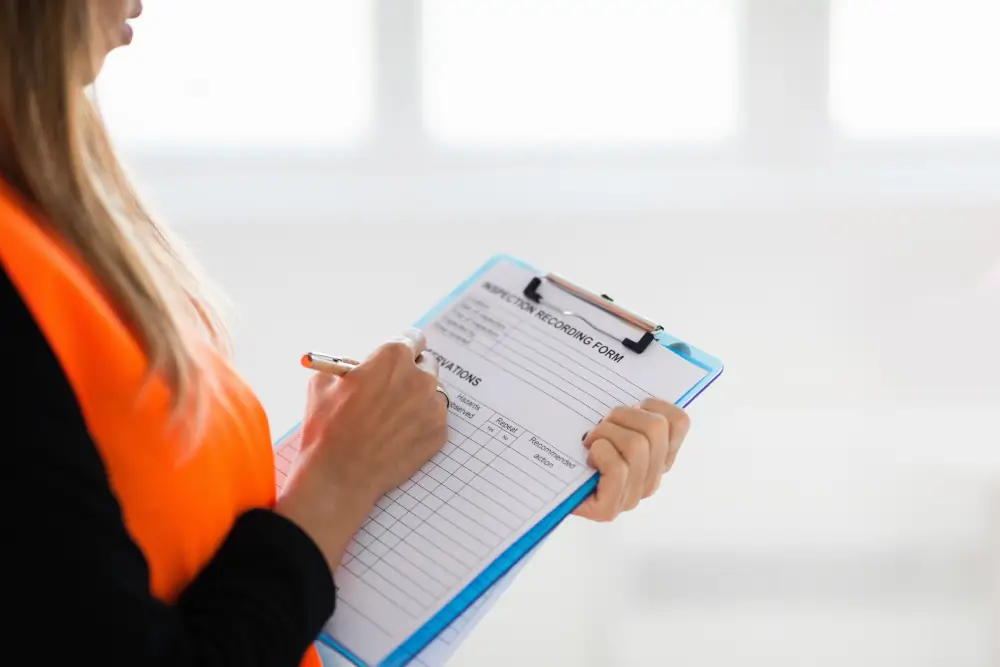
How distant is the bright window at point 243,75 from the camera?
1812 millimetres

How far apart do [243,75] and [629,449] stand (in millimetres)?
1375

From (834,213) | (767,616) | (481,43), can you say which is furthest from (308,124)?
(767,616)

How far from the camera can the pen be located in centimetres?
71

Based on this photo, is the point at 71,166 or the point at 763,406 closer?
the point at 71,166

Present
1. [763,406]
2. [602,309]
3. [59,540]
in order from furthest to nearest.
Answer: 1. [763,406]
2. [602,309]
3. [59,540]

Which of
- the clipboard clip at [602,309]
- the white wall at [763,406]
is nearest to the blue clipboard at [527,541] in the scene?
the clipboard clip at [602,309]

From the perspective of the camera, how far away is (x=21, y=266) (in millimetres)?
467

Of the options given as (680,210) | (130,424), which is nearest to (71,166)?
(130,424)

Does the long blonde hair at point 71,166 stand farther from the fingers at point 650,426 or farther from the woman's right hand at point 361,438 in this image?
the fingers at point 650,426

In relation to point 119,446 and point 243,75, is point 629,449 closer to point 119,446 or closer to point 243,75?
point 119,446

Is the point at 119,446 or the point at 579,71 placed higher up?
the point at 579,71

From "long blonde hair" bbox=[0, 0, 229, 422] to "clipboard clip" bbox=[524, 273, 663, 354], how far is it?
0.32 m

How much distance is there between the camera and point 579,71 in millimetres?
1845

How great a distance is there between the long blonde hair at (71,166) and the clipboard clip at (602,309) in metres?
0.32
